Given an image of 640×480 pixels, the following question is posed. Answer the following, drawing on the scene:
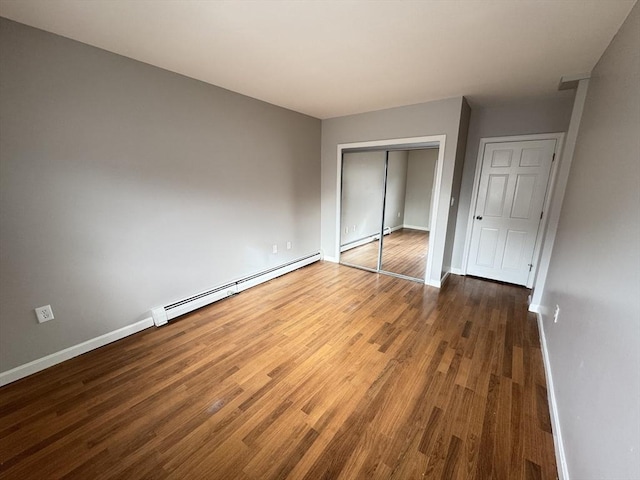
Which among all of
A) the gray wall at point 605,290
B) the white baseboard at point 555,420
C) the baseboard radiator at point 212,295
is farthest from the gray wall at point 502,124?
the baseboard radiator at point 212,295

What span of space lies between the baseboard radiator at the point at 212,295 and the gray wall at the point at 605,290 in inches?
119

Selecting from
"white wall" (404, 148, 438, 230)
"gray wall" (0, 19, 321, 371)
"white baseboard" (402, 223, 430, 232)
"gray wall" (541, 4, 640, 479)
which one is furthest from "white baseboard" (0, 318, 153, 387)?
"white baseboard" (402, 223, 430, 232)

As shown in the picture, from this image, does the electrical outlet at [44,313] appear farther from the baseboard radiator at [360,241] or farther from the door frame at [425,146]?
the baseboard radiator at [360,241]

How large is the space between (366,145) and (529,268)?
285 centimetres

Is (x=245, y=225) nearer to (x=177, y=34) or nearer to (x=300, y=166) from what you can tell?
(x=300, y=166)

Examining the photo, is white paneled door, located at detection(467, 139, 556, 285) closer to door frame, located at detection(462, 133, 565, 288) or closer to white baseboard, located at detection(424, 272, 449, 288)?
door frame, located at detection(462, 133, 565, 288)

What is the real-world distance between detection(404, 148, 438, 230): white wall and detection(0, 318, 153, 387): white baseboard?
16.9 ft

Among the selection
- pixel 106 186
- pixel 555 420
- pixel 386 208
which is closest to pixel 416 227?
pixel 386 208

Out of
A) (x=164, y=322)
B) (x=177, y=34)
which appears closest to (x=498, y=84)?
(x=177, y=34)

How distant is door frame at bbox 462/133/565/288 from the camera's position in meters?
2.98

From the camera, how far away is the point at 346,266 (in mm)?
4242

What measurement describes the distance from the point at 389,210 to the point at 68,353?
207 inches

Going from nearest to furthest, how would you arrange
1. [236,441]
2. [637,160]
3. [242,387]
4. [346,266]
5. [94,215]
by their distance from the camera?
[637,160] < [236,441] < [242,387] < [94,215] < [346,266]

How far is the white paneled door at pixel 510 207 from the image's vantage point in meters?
3.17
